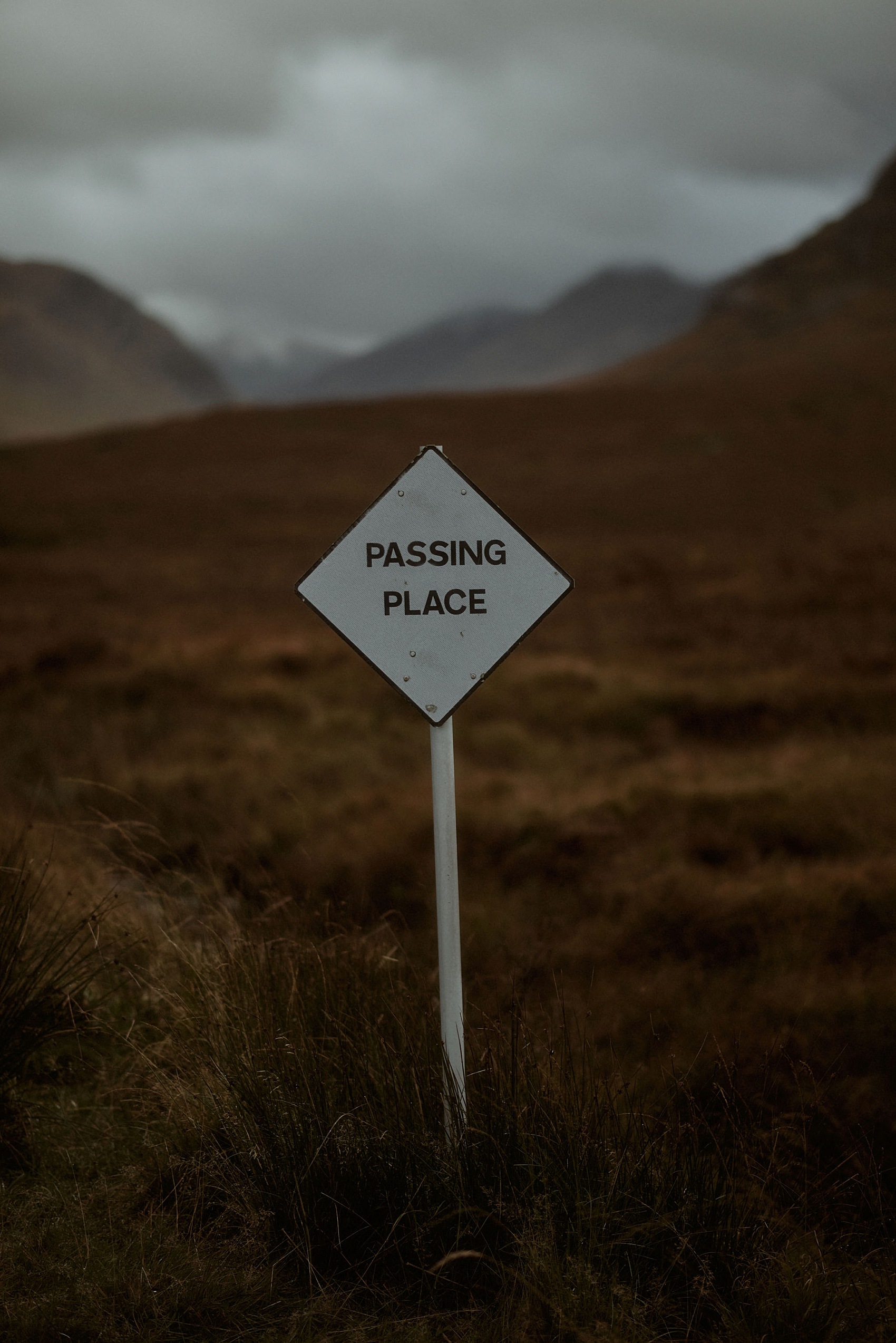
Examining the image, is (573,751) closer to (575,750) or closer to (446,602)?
(575,750)

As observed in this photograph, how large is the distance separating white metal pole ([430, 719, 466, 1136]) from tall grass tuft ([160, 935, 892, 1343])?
0.46 feet

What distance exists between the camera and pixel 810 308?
6034 centimetres

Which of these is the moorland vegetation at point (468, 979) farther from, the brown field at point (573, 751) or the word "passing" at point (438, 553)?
the word "passing" at point (438, 553)

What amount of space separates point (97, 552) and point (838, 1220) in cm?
1796

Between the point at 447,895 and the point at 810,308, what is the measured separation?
216 feet

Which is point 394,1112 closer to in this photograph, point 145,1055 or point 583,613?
point 145,1055

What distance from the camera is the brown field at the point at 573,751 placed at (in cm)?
445

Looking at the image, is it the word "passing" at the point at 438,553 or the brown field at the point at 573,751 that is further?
the brown field at the point at 573,751

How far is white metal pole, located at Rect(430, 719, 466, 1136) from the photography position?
2646mm

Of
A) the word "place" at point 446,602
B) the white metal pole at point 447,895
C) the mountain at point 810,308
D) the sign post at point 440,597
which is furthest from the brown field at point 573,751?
the mountain at point 810,308

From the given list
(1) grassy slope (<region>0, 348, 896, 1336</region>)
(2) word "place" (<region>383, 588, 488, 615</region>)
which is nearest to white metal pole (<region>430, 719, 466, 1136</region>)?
(2) word "place" (<region>383, 588, 488, 615</region>)

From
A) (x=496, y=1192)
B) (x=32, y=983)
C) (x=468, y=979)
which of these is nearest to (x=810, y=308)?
(x=468, y=979)

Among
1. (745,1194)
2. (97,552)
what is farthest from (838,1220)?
(97,552)

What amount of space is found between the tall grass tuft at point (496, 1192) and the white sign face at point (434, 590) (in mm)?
996
